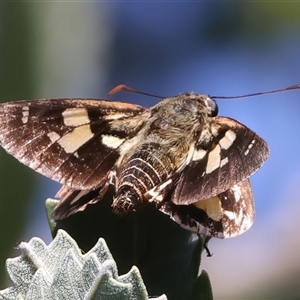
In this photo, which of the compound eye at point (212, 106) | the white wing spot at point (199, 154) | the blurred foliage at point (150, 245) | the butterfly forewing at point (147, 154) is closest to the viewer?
the blurred foliage at point (150, 245)

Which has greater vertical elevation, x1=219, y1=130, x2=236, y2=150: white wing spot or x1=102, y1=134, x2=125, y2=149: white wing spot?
x1=219, y1=130, x2=236, y2=150: white wing spot

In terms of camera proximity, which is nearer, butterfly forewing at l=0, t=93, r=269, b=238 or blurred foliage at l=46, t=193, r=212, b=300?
blurred foliage at l=46, t=193, r=212, b=300

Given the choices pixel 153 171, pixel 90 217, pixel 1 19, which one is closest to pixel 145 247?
pixel 90 217

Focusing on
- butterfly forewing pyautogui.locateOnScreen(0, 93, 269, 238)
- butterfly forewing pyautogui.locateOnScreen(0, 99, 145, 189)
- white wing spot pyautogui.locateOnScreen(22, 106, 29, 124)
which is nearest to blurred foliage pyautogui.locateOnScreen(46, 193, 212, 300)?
butterfly forewing pyautogui.locateOnScreen(0, 93, 269, 238)

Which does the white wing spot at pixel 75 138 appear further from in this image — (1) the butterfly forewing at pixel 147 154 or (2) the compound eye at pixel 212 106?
(2) the compound eye at pixel 212 106

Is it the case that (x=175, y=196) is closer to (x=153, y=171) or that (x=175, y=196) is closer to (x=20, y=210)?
(x=153, y=171)

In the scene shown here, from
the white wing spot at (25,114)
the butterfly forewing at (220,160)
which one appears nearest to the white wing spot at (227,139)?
the butterfly forewing at (220,160)

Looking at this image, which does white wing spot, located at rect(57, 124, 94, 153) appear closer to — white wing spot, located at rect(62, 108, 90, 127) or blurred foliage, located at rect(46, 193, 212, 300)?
white wing spot, located at rect(62, 108, 90, 127)
